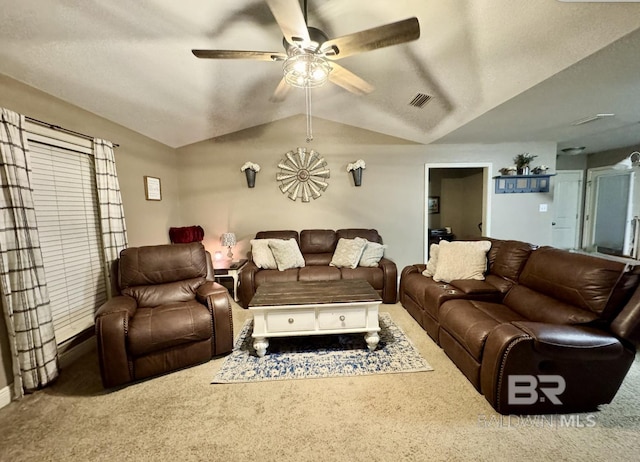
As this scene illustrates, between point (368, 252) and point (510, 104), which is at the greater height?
point (510, 104)

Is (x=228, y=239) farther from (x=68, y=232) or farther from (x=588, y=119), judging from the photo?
(x=588, y=119)

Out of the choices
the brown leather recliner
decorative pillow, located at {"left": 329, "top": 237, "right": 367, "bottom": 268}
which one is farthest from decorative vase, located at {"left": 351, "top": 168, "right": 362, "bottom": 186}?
the brown leather recliner

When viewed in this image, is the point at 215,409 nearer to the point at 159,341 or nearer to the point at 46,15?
the point at 159,341

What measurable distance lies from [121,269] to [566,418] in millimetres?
3686

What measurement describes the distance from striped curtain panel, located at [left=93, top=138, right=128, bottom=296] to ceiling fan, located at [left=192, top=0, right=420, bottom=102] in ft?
5.64

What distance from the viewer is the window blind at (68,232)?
2.22 meters

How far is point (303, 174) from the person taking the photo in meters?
4.36

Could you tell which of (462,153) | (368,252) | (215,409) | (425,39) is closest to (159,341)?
(215,409)

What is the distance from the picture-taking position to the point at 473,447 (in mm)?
1451

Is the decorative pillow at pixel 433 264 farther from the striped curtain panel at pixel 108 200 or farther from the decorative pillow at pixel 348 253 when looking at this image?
the striped curtain panel at pixel 108 200

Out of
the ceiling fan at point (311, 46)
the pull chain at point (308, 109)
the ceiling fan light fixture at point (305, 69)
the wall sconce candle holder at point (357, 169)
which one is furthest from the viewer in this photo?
Result: the wall sconce candle holder at point (357, 169)

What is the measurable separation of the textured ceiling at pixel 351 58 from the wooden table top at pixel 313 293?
2.19 metres

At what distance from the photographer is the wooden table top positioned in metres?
2.32

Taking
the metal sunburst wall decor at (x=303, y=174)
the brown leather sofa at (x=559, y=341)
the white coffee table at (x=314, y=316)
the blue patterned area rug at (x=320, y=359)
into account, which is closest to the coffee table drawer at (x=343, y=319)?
the white coffee table at (x=314, y=316)
